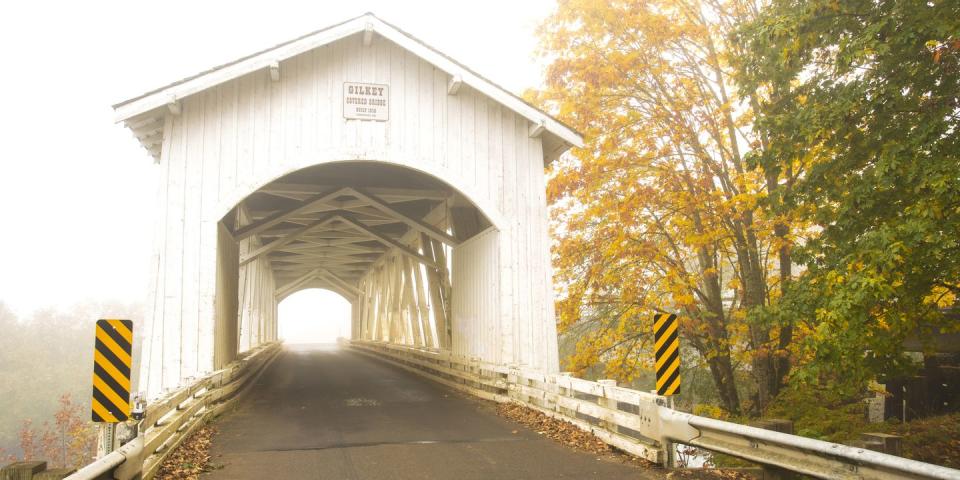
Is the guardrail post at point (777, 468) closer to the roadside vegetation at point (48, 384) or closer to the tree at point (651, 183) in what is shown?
the tree at point (651, 183)

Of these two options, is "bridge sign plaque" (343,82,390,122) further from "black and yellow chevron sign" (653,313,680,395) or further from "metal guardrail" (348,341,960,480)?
"black and yellow chevron sign" (653,313,680,395)

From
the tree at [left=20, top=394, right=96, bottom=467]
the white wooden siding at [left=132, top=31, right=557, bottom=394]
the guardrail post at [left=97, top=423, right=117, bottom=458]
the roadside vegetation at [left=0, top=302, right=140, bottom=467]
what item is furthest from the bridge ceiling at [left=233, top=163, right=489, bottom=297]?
the roadside vegetation at [left=0, top=302, right=140, bottom=467]

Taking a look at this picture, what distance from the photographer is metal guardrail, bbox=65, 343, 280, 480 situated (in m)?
4.31

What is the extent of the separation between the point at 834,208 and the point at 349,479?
25.5 ft

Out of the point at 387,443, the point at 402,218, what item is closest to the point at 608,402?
the point at 387,443

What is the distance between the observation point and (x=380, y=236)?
56.6 feet

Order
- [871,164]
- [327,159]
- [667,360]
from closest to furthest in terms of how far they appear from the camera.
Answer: [667,360] → [871,164] → [327,159]

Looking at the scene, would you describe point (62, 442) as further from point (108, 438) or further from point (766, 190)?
point (108, 438)

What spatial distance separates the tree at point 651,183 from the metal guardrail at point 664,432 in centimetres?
403

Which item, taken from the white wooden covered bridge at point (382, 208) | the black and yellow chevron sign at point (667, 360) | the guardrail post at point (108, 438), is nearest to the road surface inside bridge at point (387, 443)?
the white wooden covered bridge at point (382, 208)

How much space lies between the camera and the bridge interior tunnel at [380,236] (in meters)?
12.5

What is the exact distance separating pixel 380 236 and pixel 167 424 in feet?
35.9

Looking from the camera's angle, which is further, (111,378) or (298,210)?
(298,210)

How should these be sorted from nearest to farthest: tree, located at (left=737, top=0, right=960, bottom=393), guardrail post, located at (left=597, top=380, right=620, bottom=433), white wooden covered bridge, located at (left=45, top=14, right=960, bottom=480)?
guardrail post, located at (left=597, top=380, right=620, bottom=433) < white wooden covered bridge, located at (left=45, top=14, right=960, bottom=480) < tree, located at (left=737, top=0, right=960, bottom=393)
